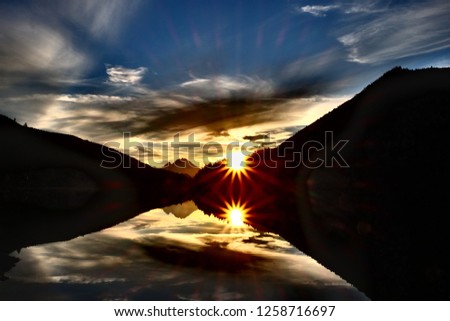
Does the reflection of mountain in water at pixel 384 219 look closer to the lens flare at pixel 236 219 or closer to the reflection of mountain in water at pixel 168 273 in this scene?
the reflection of mountain in water at pixel 168 273

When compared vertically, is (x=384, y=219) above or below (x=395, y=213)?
below

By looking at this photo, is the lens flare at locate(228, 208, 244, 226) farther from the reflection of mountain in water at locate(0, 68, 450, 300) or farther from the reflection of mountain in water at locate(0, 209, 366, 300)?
the reflection of mountain in water at locate(0, 209, 366, 300)

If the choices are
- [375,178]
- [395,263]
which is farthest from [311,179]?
[395,263]

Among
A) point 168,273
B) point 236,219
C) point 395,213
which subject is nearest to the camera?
point 168,273

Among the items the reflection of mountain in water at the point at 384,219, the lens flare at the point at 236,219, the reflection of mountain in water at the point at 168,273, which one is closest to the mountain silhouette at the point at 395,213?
the reflection of mountain in water at the point at 384,219

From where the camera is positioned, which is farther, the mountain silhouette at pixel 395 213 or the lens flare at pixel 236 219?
the lens flare at pixel 236 219

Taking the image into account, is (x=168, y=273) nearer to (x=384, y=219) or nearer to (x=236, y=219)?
(x=384, y=219)

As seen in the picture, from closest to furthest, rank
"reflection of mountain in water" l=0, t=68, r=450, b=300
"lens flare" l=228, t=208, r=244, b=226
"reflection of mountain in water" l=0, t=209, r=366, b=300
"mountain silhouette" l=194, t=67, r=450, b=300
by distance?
"reflection of mountain in water" l=0, t=209, r=366, b=300 < "mountain silhouette" l=194, t=67, r=450, b=300 < "reflection of mountain in water" l=0, t=68, r=450, b=300 < "lens flare" l=228, t=208, r=244, b=226

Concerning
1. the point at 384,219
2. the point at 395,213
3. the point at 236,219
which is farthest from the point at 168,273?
the point at 236,219

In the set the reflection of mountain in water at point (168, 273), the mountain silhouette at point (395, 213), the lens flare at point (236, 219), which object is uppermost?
the mountain silhouette at point (395, 213)

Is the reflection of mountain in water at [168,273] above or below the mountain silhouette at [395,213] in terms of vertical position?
below

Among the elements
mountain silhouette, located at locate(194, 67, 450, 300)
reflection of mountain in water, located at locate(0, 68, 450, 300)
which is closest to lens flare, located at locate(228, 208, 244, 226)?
reflection of mountain in water, located at locate(0, 68, 450, 300)

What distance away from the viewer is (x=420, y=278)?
36.2 ft
